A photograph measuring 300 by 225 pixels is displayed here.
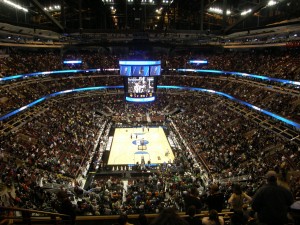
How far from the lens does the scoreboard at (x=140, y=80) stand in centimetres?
4041

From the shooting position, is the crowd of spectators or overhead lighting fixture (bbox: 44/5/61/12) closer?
the crowd of spectators

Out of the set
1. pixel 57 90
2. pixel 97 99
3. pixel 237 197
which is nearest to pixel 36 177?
pixel 237 197

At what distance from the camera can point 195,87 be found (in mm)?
48062

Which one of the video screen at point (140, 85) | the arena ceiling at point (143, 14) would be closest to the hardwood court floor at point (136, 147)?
the video screen at point (140, 85)

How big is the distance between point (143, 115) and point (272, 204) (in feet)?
128

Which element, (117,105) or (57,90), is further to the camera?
(117,105)

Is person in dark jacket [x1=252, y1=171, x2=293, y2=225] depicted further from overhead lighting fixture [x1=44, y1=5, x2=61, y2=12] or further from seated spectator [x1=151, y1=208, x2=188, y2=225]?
overhead lighting fixture [x1=44, y1=5, x2=61, y2=12]

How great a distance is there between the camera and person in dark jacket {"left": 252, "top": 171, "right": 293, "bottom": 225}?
171 inches

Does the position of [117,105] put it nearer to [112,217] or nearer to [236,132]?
[236,132]

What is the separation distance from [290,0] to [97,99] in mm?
30728

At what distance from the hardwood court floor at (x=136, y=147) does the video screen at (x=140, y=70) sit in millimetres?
7752

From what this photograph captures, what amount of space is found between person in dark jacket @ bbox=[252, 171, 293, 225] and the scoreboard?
36634 mm

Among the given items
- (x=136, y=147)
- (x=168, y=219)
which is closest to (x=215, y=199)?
(x=168, y=219)

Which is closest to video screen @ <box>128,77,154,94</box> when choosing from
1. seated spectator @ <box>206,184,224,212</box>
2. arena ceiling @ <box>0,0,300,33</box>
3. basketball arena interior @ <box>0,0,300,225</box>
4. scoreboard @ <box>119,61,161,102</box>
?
scoreboard @ <box>119,61,161,102</box>
